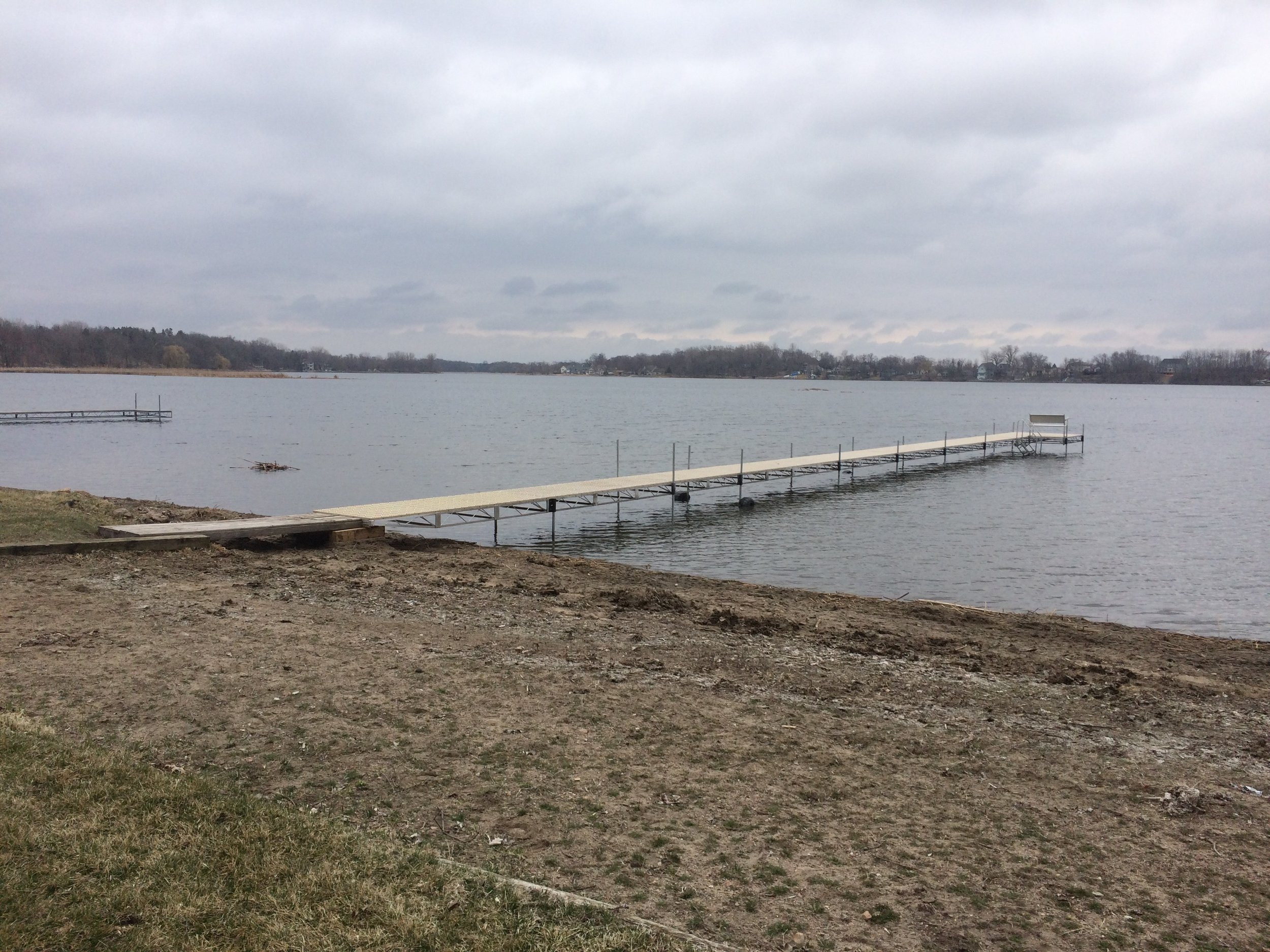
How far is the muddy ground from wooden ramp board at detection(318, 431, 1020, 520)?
8028 mm

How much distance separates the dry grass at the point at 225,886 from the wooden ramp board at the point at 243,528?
36.3 ft

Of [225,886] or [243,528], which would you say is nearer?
[225,886]

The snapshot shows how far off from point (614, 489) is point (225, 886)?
76.0 ft

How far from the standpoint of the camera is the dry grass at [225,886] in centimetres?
389

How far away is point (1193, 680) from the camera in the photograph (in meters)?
10.7

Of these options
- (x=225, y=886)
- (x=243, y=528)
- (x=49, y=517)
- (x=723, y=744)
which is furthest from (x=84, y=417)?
(x=225, y=886)

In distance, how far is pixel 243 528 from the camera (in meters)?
16.8

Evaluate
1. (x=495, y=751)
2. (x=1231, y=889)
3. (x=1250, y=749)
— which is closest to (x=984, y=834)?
(x=1231, y=889)

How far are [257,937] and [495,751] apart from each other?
280 centimetres

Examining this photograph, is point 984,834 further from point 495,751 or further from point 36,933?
point 36,933

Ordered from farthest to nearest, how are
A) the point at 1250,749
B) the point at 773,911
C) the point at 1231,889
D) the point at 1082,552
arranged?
the point at 1082,552 → the point at 1250,749 → the point at 1231,889 → the point at 773,911

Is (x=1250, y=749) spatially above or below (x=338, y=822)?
below

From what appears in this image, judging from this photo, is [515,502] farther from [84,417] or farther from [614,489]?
[84,417]

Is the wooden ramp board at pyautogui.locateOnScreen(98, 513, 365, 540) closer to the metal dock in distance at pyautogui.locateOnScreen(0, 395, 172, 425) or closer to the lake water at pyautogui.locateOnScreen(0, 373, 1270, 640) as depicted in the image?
the lake water at pyautogui.locateOnScreen(0, 373, 1270, 640)
